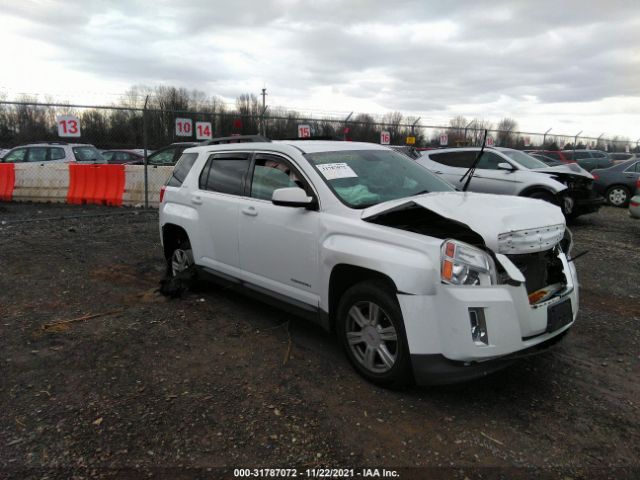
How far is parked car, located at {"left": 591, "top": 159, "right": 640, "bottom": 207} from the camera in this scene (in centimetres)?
1427

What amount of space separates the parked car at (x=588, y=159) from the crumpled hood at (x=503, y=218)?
1992 cm

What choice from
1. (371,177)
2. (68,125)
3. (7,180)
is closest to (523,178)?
(371,177)

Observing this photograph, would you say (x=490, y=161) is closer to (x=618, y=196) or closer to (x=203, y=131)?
(x=618, y=196)

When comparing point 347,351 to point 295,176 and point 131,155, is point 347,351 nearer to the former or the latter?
point 295,176

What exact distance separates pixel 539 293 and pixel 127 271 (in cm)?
523

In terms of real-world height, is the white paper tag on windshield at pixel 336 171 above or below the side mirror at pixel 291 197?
above

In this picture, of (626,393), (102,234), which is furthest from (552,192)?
(102,234)

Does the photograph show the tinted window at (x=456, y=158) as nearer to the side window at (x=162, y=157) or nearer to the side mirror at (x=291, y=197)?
the side window at (x=162, y=157)

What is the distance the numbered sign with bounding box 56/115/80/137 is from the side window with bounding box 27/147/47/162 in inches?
130

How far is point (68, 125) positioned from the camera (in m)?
11.2

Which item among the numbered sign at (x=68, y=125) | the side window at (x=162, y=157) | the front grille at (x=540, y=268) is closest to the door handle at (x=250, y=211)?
the front grille at (x=540, y=268)

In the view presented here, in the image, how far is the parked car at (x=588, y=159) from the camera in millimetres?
21641

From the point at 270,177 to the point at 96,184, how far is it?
385 inches

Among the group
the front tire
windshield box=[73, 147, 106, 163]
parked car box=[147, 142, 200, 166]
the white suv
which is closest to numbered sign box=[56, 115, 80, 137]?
parked car box=[147, 142, 200, 166]
